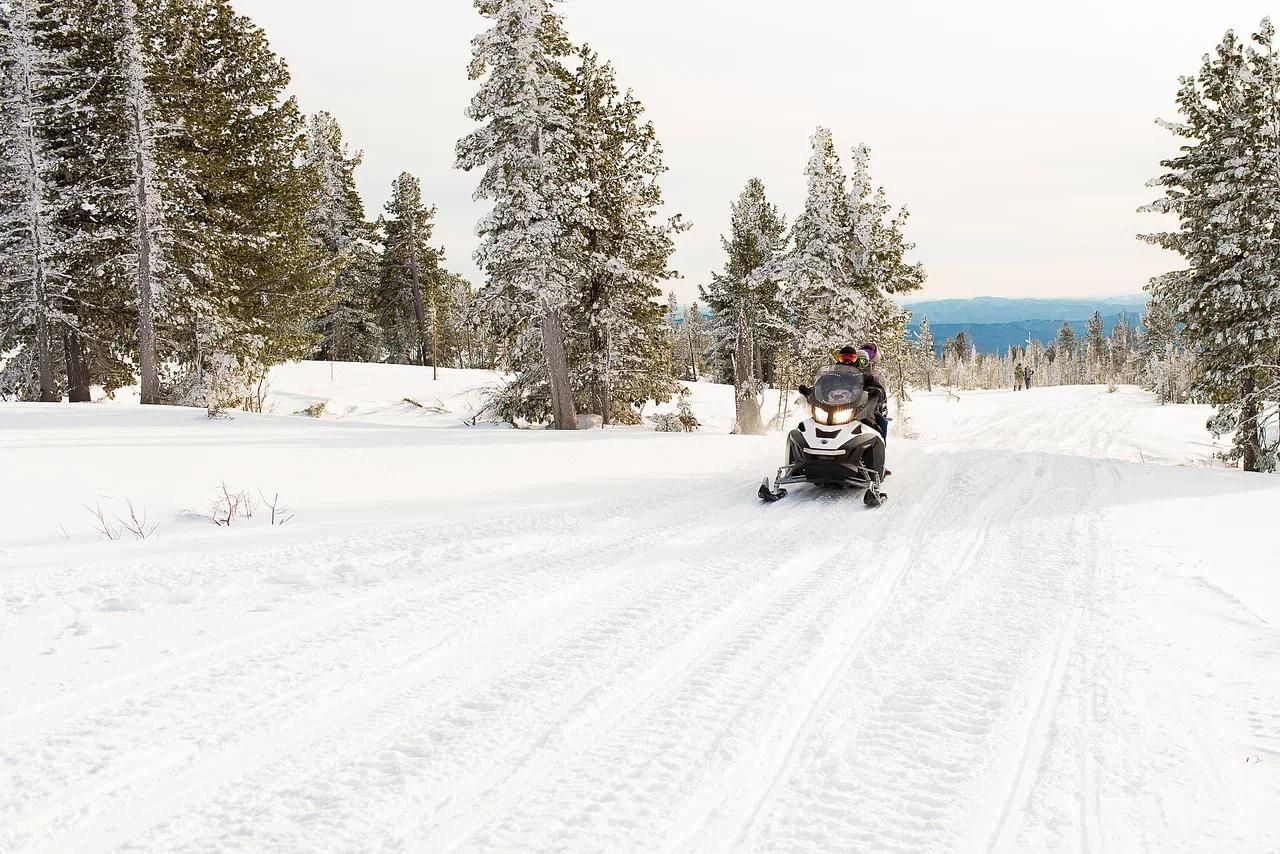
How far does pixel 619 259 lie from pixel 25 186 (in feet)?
53.3

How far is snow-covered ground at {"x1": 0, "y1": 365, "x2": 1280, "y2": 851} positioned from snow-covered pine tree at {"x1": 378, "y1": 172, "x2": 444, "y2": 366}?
128 feet

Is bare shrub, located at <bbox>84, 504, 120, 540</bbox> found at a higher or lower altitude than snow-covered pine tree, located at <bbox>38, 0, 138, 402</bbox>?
lower

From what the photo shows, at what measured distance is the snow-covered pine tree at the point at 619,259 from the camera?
21469mm

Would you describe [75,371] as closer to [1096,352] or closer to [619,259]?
[619,259]

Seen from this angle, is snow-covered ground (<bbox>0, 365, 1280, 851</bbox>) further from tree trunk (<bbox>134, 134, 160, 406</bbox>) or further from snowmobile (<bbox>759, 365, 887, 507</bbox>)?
tree trunk (<bbox>134, 134, 160, 406</bbox>)

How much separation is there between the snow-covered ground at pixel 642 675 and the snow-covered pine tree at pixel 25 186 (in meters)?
14.6

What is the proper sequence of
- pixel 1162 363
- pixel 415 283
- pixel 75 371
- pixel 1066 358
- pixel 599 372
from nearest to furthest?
pixel 75 371, pixel 599 372, pixel 1162 363, pixel 415 283, pixel 1066 358

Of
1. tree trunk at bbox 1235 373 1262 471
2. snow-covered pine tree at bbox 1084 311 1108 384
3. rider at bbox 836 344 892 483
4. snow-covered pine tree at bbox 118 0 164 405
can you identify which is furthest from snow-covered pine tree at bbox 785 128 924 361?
snow-covered pine tree at bbox 1084 311 1108 384

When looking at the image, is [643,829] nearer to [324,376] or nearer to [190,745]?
[190,745]

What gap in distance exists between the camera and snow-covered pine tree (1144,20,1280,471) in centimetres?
1672

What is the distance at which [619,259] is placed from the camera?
2109 cm

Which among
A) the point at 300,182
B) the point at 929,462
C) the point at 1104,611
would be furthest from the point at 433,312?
the point at 1104,611

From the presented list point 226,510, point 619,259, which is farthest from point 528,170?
point 226,510

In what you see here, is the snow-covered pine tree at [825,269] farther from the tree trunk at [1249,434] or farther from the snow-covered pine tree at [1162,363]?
the snow-covered pine tree at [1162,363]
